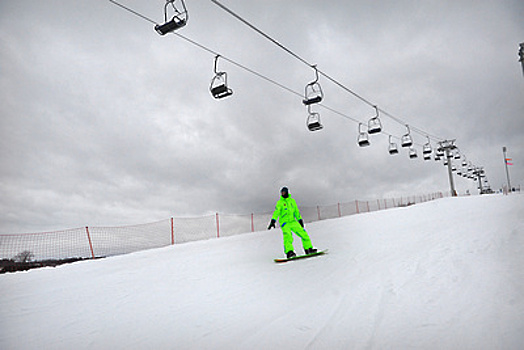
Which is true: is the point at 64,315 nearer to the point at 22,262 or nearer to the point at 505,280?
the point at 505,280

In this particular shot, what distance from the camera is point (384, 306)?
Answer: 3826 mm

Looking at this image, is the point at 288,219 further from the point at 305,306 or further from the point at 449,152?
the point at 449,152

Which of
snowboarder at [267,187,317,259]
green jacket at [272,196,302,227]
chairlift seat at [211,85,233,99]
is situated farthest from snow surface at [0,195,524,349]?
chairlift seat at [211,85,233,99]

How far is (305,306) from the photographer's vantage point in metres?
4.18

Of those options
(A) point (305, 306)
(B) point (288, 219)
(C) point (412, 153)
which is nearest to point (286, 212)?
(B) point (288, 219)

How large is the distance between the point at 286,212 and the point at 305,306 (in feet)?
13.3

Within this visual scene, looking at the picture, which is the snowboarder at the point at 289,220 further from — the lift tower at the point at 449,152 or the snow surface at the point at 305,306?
the lift tower at the point at 449,152

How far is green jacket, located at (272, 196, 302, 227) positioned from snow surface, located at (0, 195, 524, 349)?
1.27 m

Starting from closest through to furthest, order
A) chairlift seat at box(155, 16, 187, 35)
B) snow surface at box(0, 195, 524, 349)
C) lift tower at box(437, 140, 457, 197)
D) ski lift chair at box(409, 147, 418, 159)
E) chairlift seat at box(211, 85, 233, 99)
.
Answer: snow surface at box(0, 195, 524, 349)
chairlift seat at box(155, 16, 187, 35)
chairlift seat at box(211, 85, 233, 99)
ski lift chair at box(409, 147, 418, 159)
lift tower at box(437, 140, 457, 197)

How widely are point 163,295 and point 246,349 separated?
290cm

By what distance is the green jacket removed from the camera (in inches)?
320

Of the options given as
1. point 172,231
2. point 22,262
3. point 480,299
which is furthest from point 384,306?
point 172,231

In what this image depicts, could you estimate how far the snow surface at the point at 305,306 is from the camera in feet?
10.3

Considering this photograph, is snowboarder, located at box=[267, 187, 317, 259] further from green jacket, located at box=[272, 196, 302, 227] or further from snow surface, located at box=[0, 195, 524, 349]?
snow surface, located at box=[0, 195, 524, 349]
